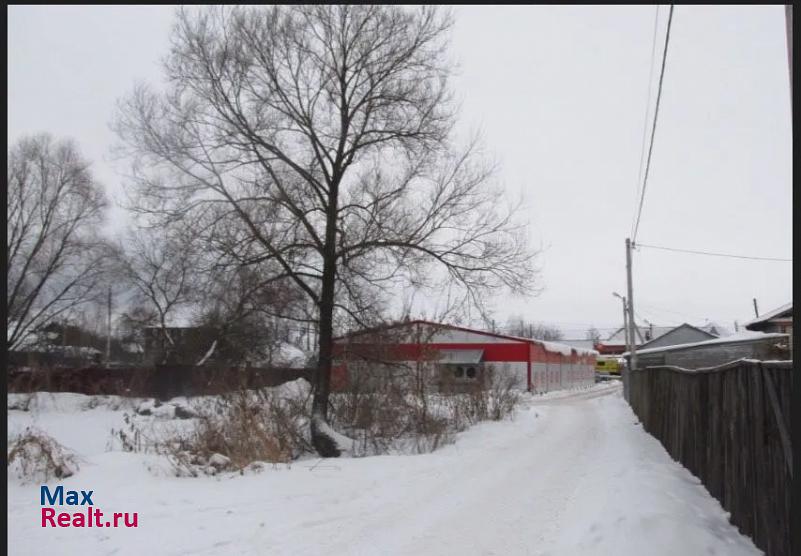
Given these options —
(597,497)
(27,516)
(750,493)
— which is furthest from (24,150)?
(750,493)

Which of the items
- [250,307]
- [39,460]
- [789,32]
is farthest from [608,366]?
[789,32]

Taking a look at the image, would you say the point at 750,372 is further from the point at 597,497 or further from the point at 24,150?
the point at 24,150

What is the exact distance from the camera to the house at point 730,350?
19547 mm

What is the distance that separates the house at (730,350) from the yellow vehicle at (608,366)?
208 feet

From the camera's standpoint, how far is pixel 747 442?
664 cm

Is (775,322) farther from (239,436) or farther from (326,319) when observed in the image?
(239,436)

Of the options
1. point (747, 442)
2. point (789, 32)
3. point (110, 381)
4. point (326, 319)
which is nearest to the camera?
point (789, 32)

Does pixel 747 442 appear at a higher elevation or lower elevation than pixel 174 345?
lower

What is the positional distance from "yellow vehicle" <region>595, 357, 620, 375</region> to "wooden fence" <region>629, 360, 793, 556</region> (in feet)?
275

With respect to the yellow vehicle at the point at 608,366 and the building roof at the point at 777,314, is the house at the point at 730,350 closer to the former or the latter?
the building roof at the point at 777,314

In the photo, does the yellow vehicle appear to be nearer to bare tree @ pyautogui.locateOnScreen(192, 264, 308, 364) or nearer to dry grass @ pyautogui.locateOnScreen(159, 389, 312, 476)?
bare tree @ pyautogui.locateOnScreen(192, 264, 308, 364)

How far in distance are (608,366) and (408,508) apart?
3508 inches

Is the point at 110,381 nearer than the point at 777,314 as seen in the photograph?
No

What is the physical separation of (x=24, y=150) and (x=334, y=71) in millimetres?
24710
